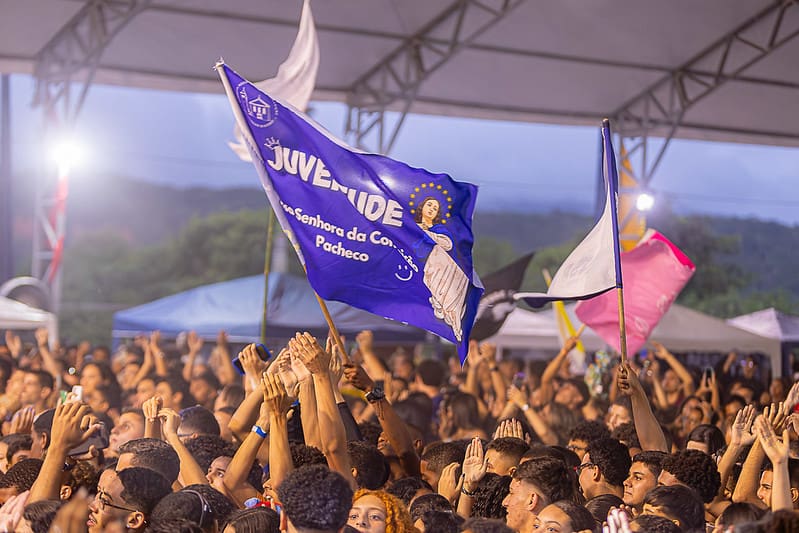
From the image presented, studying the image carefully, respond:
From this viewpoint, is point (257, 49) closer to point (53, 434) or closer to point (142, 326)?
point (142, 326)

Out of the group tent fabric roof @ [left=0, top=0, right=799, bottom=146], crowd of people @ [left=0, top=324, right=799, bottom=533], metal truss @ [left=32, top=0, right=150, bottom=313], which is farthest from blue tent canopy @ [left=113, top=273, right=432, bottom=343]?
crowd of people @ [left=0, top=324, right=799, bottom=533]

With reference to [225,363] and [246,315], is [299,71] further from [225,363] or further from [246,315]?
[246,315]

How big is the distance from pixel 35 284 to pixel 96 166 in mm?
71316

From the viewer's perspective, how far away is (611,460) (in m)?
5.84

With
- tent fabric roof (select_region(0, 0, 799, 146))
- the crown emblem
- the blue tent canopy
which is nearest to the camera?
the crown emblem

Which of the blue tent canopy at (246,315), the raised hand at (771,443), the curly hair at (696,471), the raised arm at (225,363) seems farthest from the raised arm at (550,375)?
the raised hand at (771,443)

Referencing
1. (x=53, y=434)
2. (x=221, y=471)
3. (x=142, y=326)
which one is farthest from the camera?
(x=142, y=326)

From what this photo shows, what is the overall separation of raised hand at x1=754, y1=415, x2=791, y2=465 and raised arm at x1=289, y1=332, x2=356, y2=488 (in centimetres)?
184

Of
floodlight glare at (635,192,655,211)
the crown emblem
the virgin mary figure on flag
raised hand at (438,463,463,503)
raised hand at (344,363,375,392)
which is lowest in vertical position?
raised hand at (438,463,463,503)

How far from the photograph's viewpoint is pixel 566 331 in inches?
558

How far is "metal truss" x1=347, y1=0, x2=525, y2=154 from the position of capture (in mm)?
15797

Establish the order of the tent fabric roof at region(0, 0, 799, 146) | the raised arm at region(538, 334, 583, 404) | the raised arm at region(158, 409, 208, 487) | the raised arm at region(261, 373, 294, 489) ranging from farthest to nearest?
the tent fabric roof at region(0, 0, 799, 146)
the raised arm at region(538, 334, 583, 404)
the raised arm at region(158, 409, 208, 487)
the raised arm at region(261, 373, 294, 489)

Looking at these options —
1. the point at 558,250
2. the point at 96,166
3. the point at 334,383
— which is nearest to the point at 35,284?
the point at 334,383

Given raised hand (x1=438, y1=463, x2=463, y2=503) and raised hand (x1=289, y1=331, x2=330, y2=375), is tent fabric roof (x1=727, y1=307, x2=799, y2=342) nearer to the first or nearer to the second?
raised hand (x1=438, y1=463, x2=463, y2=503)
